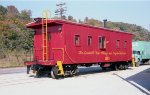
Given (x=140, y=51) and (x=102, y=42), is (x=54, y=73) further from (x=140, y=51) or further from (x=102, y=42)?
(x=140, y=51)

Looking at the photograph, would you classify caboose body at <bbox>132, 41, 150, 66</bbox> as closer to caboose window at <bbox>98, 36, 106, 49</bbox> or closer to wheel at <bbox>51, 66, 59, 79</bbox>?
caboose window at <bbox>98, 36, 106, 49</bbox>

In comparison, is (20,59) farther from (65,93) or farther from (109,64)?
(65,93)

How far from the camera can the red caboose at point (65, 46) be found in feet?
61.4

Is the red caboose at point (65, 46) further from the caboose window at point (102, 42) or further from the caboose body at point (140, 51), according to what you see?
the caboose body at point (140, 51)

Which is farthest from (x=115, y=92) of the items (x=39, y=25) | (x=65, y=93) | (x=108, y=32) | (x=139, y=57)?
(x=139, y=57)

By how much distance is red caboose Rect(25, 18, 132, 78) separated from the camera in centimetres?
1872

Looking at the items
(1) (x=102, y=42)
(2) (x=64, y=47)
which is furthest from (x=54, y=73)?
(1) (x=102, y=42)

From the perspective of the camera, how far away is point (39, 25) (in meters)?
20.0

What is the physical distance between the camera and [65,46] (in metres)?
18.8

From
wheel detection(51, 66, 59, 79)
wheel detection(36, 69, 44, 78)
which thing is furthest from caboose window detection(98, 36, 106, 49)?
wheel detection(51, 66, 59, 79)

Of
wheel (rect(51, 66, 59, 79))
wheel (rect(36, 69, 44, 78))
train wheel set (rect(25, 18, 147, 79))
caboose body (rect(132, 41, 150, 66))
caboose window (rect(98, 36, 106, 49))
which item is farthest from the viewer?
caboose body (rect(132, 41, 150, 66))

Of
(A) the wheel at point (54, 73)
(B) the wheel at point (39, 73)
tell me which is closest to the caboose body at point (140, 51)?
(B) the wheel at point (39, 73)

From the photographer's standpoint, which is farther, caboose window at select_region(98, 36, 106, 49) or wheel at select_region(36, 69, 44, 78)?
caboose window at select_region(98, 36, 106, 49)

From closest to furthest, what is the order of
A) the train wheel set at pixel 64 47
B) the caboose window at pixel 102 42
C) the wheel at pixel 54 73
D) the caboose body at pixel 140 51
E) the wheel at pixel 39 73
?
1. the wheel at pixel 54 73
2. the train wheel set at pixel 64 47
3. the wheel at pixel 39 73
4. the caboose window at pixel 102 42
5. the caboose body at pixel 140 51
